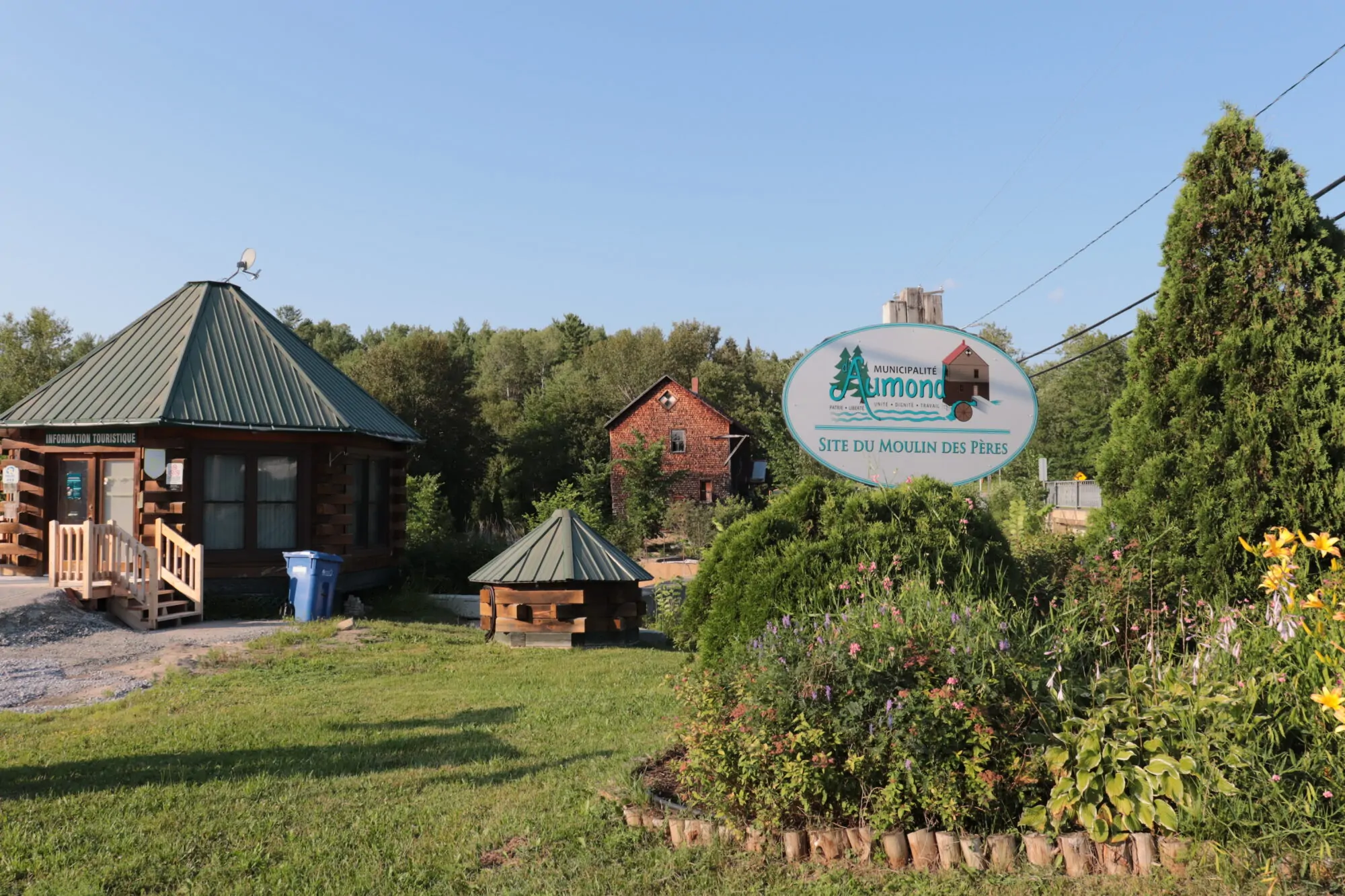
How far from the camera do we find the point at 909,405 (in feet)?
26.7

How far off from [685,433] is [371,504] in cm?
2812

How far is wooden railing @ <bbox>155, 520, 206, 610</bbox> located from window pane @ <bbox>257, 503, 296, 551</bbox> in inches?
55.0

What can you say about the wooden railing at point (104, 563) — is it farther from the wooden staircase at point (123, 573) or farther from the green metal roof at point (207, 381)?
the green metal roof at point (207, 381)

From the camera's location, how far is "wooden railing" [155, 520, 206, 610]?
46.9 feet

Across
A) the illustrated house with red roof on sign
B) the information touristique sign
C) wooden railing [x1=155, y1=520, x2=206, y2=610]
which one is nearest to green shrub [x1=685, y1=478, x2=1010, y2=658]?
the illustrated house with red roof on sign

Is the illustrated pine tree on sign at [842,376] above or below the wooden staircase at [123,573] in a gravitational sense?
above

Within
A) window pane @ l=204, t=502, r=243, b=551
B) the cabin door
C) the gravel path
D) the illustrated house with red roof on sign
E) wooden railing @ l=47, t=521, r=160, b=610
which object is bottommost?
the gravel path

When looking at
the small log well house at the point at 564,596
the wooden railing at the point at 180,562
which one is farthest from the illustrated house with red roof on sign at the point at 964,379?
the wooden railing at the point at 180,562

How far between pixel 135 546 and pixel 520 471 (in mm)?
33775

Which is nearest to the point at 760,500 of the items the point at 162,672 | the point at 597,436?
the point at 597,436

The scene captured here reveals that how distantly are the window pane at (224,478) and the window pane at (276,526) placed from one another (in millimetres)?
442

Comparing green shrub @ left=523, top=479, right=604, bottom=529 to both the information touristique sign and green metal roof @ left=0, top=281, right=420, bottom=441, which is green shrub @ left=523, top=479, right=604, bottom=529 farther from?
the information touristique sign

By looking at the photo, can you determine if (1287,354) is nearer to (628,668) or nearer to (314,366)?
(628,668)

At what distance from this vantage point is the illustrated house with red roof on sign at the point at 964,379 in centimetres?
810
